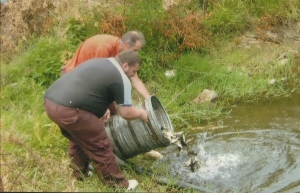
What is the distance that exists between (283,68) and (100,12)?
11.4 ft

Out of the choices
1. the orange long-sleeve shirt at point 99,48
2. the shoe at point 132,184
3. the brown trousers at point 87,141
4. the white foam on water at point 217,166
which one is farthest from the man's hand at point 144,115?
the white foam on water at point 217,166

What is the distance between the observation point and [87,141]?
5078 millimetres

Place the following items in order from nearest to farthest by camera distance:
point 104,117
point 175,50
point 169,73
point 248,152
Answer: point 104,117 < point 248,152 < point 169,73 < point 175,50

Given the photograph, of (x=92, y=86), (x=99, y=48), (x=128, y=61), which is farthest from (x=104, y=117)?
(x=128, y=61)

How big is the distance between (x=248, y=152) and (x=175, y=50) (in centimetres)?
291

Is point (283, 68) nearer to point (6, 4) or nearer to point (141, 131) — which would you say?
point (141, 131)

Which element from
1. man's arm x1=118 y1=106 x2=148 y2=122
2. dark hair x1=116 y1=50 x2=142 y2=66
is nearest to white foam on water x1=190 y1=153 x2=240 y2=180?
man's arm x1=118 y1=106 x2=148 y2=122

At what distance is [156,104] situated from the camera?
5.96 metres

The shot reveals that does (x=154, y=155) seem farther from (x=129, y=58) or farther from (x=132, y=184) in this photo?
(x=129, y=58)

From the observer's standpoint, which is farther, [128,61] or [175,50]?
[175,50]

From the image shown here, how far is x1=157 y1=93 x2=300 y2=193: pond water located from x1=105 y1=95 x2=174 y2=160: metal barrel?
73 cm

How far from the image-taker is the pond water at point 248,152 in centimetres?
588

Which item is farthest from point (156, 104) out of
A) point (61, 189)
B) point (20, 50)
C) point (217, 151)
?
point (20, 50)

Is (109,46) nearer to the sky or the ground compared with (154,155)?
nearer to the sky
